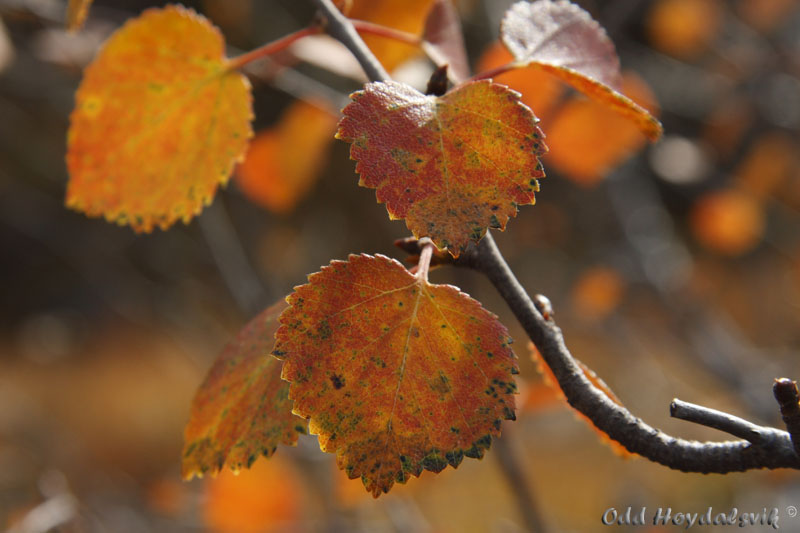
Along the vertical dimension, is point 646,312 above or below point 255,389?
below

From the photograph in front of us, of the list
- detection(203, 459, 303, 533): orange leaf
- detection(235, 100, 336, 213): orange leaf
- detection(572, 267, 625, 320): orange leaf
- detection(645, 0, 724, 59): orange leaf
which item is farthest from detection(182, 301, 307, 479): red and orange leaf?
detection(645, 0, 724, 59): orange leaf

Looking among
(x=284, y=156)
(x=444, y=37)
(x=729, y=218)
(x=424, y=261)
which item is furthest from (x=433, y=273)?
(x=424, y=261)

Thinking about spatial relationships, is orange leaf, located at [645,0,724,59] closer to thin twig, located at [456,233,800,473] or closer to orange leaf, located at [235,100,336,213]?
orange leaf, located at [235,100,336,213]

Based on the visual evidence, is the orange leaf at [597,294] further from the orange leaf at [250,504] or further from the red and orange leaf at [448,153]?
the red and orange leaf at [448,153]

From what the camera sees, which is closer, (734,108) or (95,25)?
(95,25)

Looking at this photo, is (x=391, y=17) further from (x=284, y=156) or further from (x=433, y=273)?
(x=433, y=273)

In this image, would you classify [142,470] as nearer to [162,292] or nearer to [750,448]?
[162,292]

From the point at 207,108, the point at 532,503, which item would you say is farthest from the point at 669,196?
the point at 207,108

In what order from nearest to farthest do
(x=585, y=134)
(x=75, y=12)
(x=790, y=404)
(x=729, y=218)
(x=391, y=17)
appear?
1. (x=790, y=404)
2. (x=75, y=12)
3. (x=391, y=17)
4. (x=585, y=134)
5. (x=729, y=218)
